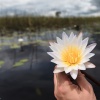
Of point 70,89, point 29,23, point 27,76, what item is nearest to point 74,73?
point 70,89

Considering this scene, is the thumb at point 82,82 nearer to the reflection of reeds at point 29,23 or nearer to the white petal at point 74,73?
the white petal at point 74,73

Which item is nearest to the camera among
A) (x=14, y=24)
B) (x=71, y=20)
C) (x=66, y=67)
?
(x=66, y=67)

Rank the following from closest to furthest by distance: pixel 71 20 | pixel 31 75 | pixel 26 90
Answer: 1. pixel 26 90
2. pixel 31 75
3. pixel 71 20

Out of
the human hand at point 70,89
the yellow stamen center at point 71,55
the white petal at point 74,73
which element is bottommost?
the human hand at point 70,89

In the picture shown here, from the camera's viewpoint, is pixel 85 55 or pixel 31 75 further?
pixel 31 75

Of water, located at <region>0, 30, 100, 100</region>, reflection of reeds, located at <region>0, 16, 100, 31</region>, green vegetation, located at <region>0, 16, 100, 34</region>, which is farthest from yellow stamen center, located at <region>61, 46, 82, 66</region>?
reflection of reeds, located at <region>0, 16, 100, 31</region>

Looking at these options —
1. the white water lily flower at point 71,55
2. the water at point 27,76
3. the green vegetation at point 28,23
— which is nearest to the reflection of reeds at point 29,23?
the green vegetation at point 28,23

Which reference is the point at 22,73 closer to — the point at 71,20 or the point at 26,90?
the point at 26,90

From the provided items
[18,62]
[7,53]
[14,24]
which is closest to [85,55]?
[18,62]
